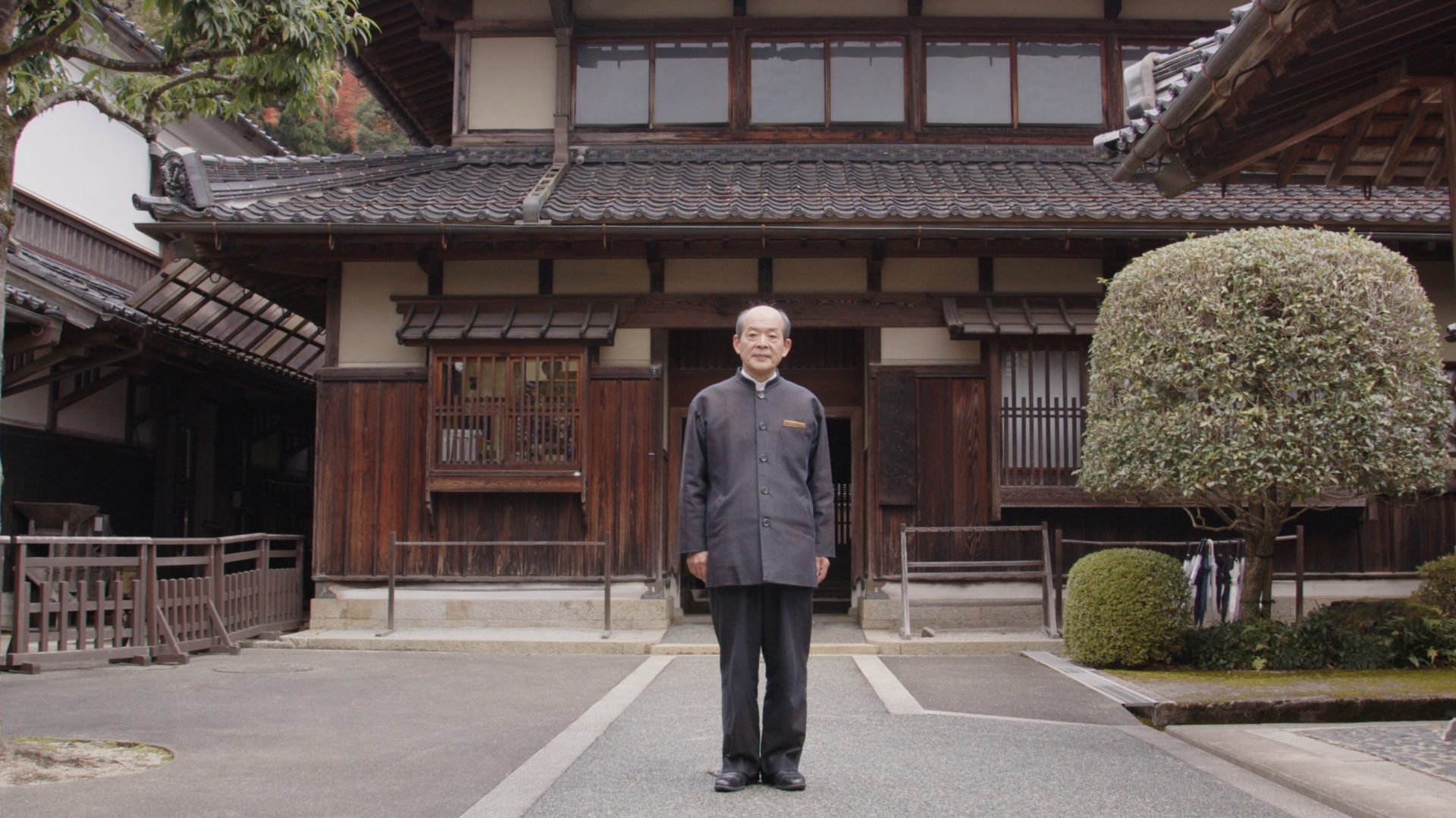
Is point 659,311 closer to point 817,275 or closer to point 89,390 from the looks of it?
point 817,275

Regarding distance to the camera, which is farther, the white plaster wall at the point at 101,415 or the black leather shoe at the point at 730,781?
the white plaster wall at the point at 101,415

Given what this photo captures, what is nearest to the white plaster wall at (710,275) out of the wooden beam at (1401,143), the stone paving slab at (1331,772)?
the wooden beam at (1401,143)

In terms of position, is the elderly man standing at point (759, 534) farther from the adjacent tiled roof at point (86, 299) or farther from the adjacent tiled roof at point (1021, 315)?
the adjacent tiled roof at point (86, 299)

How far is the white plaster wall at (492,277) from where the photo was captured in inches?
446

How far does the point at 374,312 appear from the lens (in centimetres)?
1133

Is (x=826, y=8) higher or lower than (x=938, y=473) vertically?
higher

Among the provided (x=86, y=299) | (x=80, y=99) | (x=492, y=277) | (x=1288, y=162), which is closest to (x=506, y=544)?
(x=492, y=277)

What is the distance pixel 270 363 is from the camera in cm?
1515

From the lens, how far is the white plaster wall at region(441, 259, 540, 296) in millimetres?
11320

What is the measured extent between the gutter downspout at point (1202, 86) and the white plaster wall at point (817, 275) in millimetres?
4733

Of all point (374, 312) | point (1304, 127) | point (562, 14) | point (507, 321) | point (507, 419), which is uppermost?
point (562, 14)

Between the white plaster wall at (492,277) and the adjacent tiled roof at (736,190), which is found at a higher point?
the adjacent tiled roof at (736,190)

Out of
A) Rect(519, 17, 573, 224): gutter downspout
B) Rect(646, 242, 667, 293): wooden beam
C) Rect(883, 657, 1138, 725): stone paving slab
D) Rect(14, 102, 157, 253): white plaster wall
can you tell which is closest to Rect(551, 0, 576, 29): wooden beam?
Rect(519, 17, 573, 224): gutter downspout

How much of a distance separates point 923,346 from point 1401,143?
505 cm
